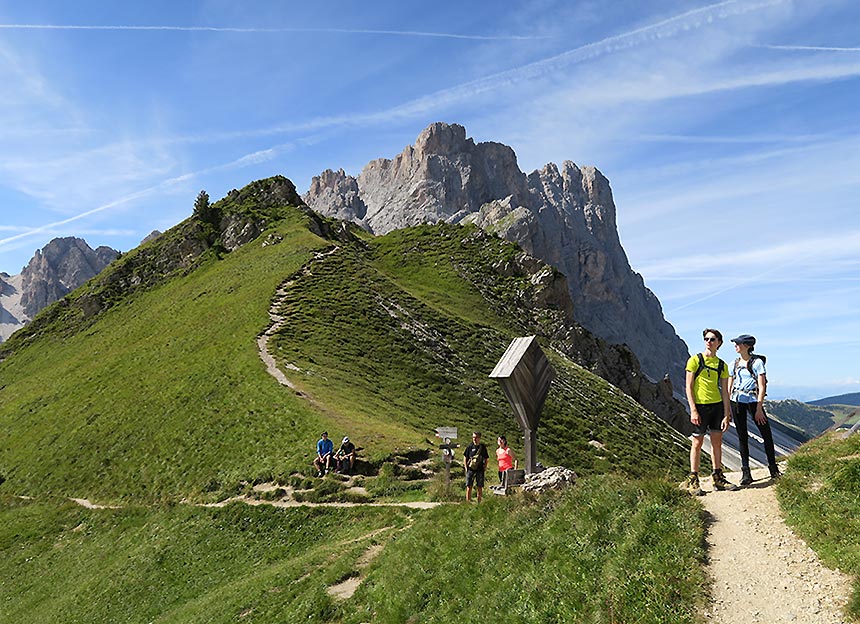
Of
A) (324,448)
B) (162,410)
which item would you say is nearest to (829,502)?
(324,448)

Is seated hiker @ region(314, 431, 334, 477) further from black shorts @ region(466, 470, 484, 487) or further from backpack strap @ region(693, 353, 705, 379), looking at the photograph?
Result: backpack strap @ region(693, 353, 705, 379)

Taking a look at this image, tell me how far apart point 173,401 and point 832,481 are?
38.7 meters

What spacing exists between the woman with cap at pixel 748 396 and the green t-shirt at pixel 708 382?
626 mm

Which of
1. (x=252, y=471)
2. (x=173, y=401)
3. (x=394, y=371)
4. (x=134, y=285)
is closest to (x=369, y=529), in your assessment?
(x=252, y=471)

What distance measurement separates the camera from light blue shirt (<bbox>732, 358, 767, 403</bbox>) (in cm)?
1247

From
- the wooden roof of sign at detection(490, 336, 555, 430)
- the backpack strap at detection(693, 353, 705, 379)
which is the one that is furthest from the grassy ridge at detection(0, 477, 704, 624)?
the wooden roof of sign at detection(490, 336, 555, 430)

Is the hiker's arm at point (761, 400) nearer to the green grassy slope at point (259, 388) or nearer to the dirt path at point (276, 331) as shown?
the green grassy slope at point (259, 388)

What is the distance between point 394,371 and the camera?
48.4m

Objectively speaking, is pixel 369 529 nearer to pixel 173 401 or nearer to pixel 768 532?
pixel 768 532

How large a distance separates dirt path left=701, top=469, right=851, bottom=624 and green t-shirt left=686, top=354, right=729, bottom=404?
7.51 ft

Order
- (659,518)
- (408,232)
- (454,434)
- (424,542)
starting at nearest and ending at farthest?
(659,518) < (424,542) < (454,434) < (408,232)

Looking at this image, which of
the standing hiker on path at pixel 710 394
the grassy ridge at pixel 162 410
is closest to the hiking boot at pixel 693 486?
the standing hiker on path at pixel 710 394

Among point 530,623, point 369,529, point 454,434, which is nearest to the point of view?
point 530,623

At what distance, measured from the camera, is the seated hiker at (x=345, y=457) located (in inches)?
1089
